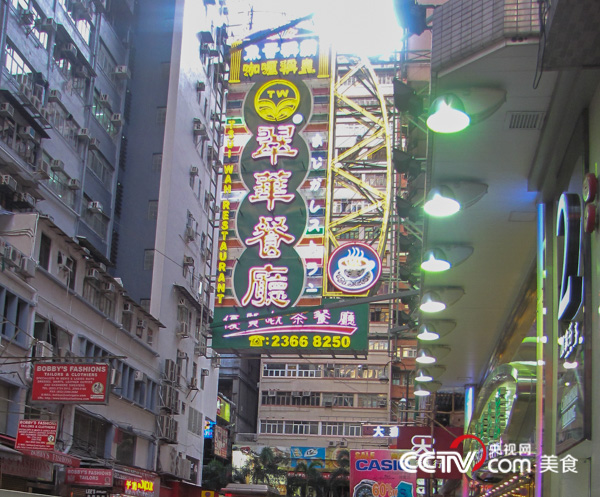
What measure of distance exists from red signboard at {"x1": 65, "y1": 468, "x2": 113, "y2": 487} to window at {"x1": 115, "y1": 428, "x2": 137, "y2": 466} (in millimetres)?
4705

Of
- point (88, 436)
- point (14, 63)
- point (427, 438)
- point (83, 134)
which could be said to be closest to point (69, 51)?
point (83, 134)

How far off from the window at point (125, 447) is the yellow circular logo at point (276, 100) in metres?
10.5

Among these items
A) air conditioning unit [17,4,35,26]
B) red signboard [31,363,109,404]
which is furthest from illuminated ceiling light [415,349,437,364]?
air conditioning unit [17,4,35,26]

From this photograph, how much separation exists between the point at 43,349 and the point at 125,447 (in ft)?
26.4

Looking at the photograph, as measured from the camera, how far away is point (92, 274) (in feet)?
76.1

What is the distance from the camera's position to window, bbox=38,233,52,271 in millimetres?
20344

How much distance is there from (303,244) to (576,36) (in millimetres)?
16244

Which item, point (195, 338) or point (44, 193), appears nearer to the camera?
point (44, 193)

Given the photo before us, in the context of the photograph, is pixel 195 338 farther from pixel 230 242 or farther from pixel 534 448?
pixel 534 448

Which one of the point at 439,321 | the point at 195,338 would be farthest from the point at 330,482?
the point at 439,321

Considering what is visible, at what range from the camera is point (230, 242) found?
21.6 metres

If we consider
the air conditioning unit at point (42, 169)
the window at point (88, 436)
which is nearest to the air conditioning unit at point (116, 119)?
the air conditioning unit at point (42, 169)

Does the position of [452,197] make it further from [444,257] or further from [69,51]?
[69,51]

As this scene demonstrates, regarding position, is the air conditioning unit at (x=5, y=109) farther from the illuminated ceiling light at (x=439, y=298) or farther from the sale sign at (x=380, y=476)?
the illuminated ceiling light at (x=439, y=298)
